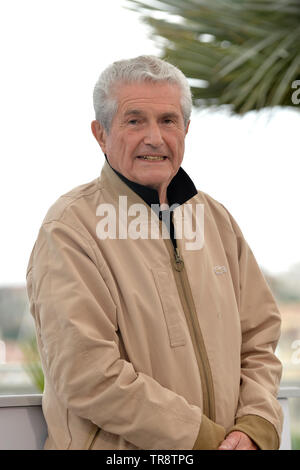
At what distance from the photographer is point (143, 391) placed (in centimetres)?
104

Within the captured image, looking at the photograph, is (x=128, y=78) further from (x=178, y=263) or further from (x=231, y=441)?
(x=231, y=441)

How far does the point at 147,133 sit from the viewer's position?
1166 millimetres

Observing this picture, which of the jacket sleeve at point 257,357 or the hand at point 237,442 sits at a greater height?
the jacket sleeve at point 257,357

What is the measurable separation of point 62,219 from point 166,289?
22 centimetres

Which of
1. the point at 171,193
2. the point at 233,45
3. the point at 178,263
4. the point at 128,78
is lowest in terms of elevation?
the point at 178,263

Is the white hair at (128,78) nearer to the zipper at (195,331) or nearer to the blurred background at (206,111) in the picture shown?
the zipper at (195,331)

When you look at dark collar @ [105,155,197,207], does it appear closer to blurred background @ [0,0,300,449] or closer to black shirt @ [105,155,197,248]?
black shirt @ [105,155,197,248]

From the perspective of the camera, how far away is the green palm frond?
2.90 m

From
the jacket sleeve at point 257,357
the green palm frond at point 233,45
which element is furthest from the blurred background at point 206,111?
the jacket sleeve at point 257,357

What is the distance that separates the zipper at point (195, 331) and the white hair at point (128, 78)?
0.95ft

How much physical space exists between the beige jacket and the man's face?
4cm

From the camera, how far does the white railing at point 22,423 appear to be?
117 cm

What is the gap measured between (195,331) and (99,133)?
42 cm

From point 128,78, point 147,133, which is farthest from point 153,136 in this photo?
point 128,78
